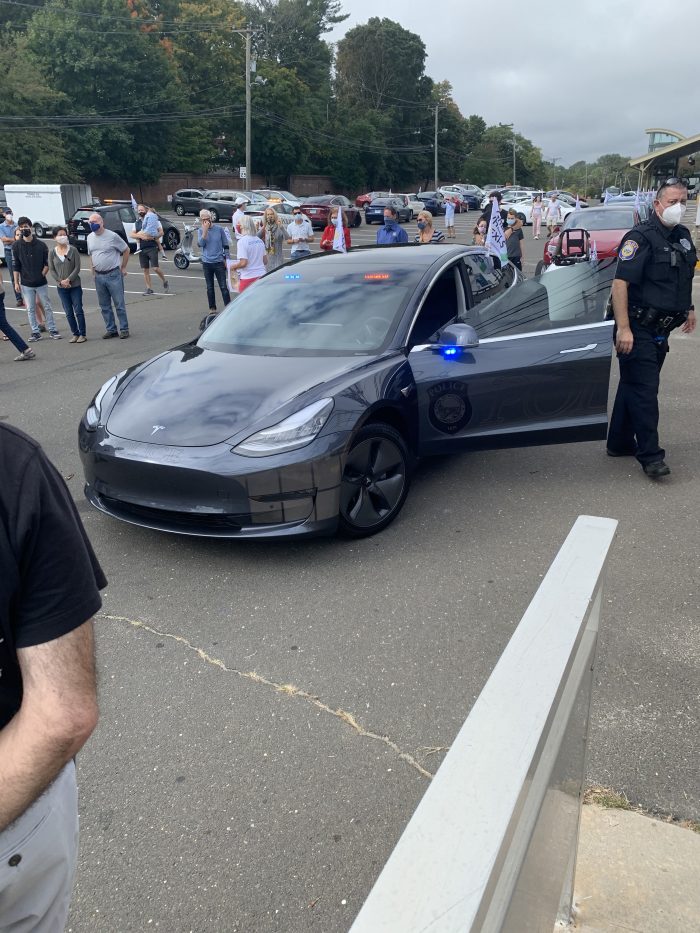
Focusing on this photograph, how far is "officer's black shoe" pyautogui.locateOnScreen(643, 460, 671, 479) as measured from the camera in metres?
5.14

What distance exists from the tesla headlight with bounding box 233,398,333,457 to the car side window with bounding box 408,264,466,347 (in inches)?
43.8

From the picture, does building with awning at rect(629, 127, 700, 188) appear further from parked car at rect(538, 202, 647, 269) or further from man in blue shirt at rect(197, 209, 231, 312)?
man in blue shirt at rect(197, 209, 231, 312)

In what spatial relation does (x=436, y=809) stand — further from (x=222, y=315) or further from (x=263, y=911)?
(x=222, y=315)

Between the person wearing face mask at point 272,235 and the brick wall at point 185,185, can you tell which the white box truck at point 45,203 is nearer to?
the person wearing face mask at point 272,235

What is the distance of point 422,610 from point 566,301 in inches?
104

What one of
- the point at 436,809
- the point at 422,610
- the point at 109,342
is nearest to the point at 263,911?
the point at 436,809

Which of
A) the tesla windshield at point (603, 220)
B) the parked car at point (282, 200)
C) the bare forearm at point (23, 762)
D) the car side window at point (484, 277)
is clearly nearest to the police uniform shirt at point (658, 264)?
the car side window at point (484, 277)

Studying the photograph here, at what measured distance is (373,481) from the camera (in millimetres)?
4453

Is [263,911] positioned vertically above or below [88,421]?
below

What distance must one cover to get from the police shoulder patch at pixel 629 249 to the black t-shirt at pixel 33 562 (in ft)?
15.1

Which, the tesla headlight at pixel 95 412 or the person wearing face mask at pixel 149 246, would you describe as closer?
the tesla headlight at pixel 95 412

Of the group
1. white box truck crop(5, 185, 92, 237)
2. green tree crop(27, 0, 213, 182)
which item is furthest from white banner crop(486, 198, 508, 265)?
green tree crop(27, 0, 213, 182)

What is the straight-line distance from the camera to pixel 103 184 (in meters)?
54.2

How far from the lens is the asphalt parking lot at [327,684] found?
231 cm
